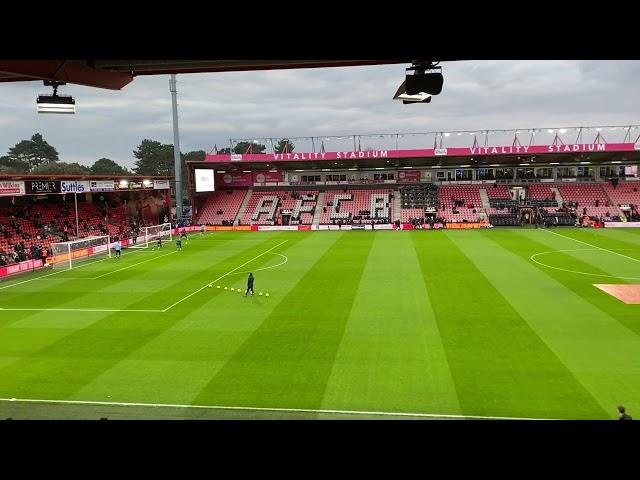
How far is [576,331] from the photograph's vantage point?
698 inches

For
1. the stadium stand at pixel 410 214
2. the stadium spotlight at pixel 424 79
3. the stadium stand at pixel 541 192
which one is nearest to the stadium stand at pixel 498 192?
the stadium stand at pixel 541 192

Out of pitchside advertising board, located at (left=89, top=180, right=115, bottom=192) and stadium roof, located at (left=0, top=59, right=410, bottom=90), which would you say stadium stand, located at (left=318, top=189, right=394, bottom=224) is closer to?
pitchside advertising board, located at (left=89, top=180, right=115, bottom=192)

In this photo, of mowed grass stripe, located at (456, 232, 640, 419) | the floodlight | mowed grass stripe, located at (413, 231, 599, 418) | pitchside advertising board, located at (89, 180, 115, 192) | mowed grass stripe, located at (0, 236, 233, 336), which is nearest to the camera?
the floodlight

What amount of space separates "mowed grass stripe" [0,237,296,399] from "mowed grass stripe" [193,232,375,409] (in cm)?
384

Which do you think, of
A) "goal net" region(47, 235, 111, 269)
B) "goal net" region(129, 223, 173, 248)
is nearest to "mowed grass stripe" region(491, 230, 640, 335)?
"goal net" region(47, 235, 111, 269)

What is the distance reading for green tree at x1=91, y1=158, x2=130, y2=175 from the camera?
4968 inches

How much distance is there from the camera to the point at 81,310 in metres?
22.2

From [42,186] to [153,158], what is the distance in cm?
9125

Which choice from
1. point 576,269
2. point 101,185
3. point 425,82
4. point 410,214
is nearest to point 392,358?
point 425,82

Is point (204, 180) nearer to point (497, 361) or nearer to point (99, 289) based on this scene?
point (99, 289)

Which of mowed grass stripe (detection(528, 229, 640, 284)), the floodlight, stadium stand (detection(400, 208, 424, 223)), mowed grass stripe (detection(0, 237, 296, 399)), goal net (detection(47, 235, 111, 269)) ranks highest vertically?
the floodlight

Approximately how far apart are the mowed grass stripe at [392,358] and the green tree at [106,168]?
381ft
